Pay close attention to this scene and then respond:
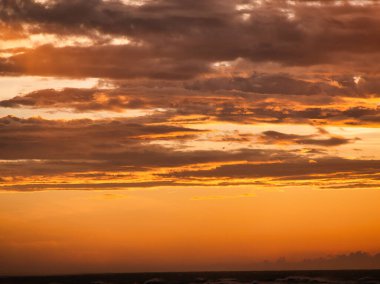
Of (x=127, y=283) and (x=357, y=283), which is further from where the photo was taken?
(x=127, y=283)

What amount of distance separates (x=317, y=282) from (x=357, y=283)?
793 centimetres

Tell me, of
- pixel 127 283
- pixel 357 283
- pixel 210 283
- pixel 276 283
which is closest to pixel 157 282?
pixel 127 283

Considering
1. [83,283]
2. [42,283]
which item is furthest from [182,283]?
[42,283]

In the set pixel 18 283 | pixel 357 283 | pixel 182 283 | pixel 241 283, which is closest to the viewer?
pixel 357 283

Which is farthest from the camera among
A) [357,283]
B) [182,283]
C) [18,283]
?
[18,283]

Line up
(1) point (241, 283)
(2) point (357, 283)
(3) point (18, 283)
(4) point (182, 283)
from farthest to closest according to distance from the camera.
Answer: (3) point (18, 283)
(4) point (182, 283)
(1) point (241, 283)
(2) point (357, 283)

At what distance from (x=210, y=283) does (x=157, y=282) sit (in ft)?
72.3

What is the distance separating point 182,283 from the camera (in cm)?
16362

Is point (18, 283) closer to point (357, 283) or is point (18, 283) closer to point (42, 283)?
point (42, 283)

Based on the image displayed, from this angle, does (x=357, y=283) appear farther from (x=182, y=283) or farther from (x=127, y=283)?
(x=127, y=283)

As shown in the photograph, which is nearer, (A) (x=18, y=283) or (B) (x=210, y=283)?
(B) (x=210, y=283)

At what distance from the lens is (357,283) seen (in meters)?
139

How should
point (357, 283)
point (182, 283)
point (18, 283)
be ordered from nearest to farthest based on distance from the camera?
1. point (357, 283)
2. point (182, 283)
3. point (18, 283)

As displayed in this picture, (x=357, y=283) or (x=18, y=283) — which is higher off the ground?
(x=18, y=283)
